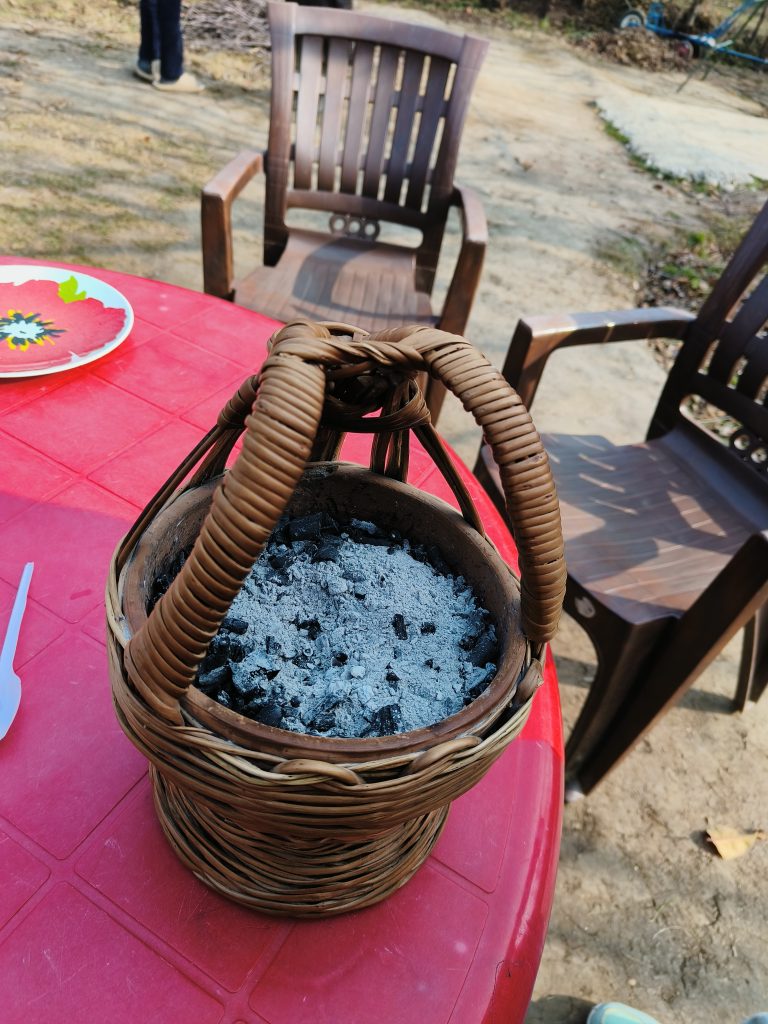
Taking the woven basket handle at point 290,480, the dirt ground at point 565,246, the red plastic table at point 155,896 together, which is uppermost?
the woven basket handle at point 290,480

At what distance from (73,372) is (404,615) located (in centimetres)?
105

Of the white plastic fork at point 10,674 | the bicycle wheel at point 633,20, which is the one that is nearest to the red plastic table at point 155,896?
the white plastic fork at point 10,674

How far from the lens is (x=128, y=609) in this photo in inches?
28.5

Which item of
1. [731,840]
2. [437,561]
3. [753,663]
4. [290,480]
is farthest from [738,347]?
[290,480]

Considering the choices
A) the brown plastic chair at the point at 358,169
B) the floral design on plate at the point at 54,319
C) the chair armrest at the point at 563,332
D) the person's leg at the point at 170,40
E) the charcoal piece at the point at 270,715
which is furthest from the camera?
the person's leg at the point at 170,40

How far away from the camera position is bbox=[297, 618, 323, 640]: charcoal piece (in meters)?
0.90

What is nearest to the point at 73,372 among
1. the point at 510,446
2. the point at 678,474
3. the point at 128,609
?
the point at 128,609

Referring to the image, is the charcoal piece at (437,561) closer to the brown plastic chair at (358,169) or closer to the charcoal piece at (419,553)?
the charcoal piece at (419,553)

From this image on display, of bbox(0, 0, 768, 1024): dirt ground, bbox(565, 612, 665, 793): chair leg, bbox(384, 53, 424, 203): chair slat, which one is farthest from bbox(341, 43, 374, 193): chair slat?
bbox(565, 612, 665, 793): chair leg

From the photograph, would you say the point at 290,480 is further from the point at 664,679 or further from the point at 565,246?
the point at 565,246

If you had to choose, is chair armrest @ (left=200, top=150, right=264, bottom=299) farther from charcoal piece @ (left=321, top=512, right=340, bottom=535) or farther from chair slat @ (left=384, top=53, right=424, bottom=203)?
charcoal piece @ (left=321, top=512, right=340, bottom=535)

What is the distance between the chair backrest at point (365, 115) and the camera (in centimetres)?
248

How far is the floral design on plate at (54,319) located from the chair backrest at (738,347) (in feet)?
5.29

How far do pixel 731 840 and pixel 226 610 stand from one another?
2.01m
